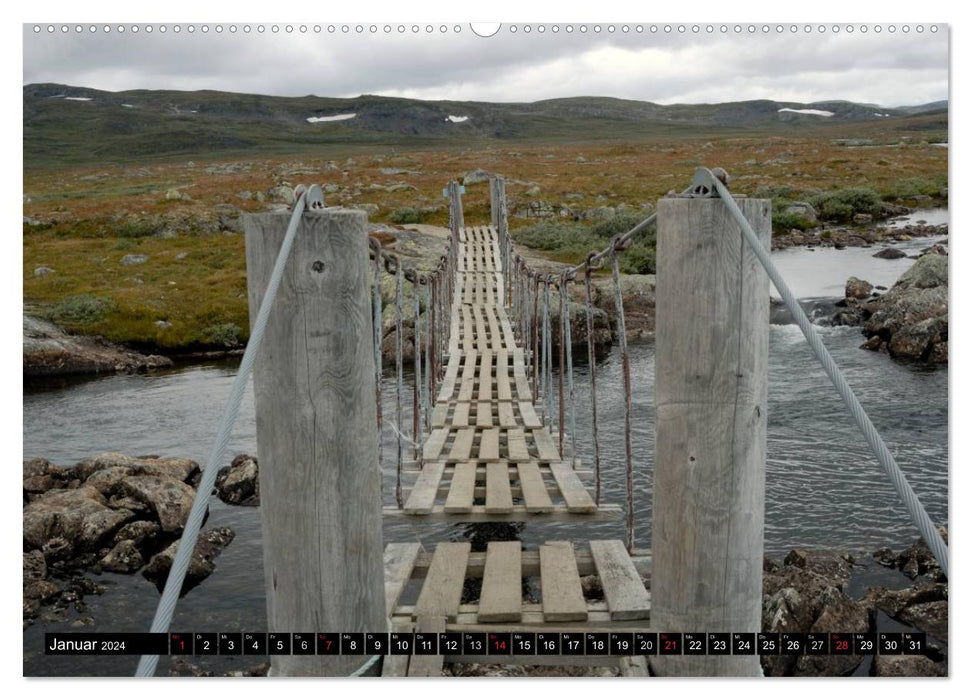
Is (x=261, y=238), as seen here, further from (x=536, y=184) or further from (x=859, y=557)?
(x=536, y=184)

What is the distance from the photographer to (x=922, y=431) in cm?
864

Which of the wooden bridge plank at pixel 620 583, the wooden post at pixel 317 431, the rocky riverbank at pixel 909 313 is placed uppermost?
the wooden post at pixel 317 431

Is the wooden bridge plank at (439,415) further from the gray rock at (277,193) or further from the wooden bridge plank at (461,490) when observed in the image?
the gray rock at (277,193)

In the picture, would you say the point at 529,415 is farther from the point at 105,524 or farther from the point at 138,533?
the point at 105,524

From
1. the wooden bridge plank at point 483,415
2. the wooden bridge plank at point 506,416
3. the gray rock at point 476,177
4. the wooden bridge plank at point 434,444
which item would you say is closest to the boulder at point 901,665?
the wooden bridge plank at point 434,444

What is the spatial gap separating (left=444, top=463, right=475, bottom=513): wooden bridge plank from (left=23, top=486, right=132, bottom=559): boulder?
3.84m

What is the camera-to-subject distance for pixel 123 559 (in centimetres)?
685

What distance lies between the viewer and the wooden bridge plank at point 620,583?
9.02 ft

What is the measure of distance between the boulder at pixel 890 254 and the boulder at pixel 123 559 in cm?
1591

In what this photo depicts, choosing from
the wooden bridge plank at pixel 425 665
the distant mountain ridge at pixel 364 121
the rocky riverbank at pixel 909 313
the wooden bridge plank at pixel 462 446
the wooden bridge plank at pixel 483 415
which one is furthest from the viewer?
the distant mountain ridge at pixel 364 121

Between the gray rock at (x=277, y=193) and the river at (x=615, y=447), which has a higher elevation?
the gray rock at (x=277, y=193)

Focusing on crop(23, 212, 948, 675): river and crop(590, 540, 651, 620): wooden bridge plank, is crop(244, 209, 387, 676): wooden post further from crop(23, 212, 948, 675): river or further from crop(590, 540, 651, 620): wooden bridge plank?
crop(590, 540, 651, 620): wooden bridge plank

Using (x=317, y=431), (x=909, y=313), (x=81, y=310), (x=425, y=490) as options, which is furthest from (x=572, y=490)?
(x=81, y=310)

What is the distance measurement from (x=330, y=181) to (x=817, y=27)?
35346mm
